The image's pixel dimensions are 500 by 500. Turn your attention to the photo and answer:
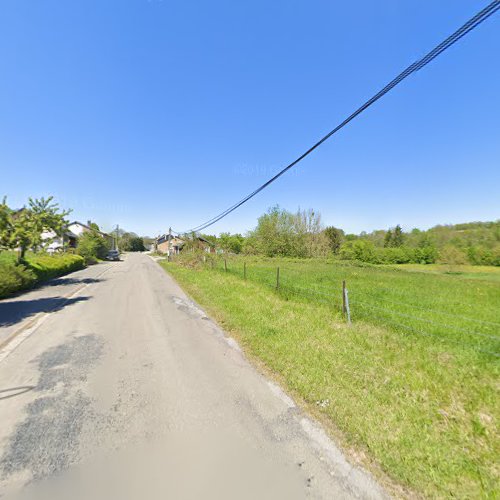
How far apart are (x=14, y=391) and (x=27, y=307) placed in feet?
22.6

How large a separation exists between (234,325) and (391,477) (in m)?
4.87

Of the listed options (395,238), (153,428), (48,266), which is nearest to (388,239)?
(395,238)

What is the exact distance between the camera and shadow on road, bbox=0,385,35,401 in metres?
3.57

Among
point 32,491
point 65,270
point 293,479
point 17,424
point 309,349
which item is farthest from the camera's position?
point 65,270

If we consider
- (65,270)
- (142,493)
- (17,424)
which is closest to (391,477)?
(142,493)

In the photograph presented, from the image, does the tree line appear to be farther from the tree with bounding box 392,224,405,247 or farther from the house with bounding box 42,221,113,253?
the house with bounding box 42,221,113,253

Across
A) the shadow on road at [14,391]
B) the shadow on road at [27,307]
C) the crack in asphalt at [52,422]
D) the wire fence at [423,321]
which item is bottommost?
the shadow on road at [14,391]

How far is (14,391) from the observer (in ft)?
12.1

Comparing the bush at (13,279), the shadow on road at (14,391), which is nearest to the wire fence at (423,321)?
the shadow on road at (14,391)

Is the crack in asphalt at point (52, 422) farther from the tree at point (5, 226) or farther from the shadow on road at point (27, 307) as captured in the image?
the tree at point (5, 226)

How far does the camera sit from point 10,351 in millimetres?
5168

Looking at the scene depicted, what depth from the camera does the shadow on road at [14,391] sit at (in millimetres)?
3566

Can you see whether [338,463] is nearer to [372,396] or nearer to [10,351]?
[372,396]

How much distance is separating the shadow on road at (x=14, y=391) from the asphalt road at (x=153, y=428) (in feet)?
0.05
